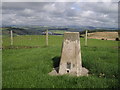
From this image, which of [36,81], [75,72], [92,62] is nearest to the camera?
[36,81]

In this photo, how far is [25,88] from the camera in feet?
14.7

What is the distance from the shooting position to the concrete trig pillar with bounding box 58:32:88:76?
603 centimetres

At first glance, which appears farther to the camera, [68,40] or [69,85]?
[68,40]

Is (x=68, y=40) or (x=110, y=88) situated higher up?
(x=68, y=40)

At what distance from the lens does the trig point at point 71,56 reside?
603cm

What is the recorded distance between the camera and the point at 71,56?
6047 mm

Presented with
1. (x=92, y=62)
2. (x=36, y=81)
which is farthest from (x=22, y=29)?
(x=36, y=81)

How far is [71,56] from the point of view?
19.8 ft

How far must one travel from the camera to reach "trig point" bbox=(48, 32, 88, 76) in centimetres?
603

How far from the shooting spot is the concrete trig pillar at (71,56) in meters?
6.03

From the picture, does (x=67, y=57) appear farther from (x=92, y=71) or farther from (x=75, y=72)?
(x=92, y=71)

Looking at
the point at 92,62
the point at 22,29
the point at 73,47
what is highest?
the point at 22,29

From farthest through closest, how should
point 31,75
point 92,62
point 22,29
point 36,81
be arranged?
point 22,29, point 92,62, point 31,75, point 36,81

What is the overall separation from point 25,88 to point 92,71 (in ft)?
9.37
